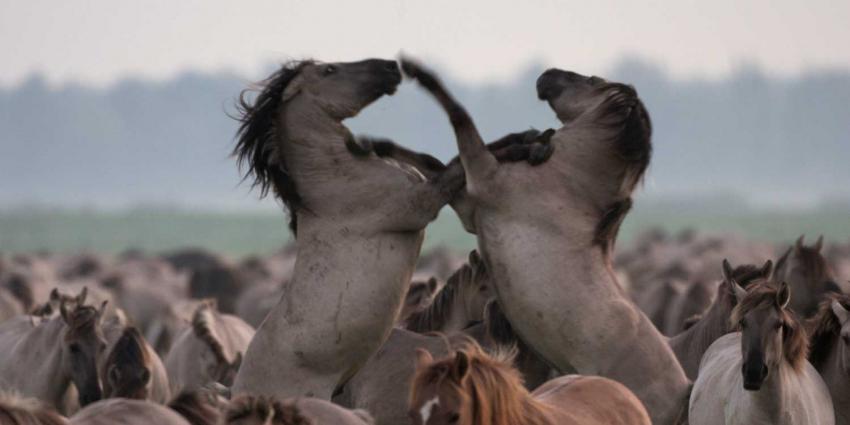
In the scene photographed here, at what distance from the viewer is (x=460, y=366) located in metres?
6.11

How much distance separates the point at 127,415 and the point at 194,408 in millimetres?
550

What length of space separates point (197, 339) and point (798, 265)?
15.1 feet

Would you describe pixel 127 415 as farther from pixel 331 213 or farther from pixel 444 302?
pixel 444 302

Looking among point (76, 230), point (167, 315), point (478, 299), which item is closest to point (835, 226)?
point (76, 230)

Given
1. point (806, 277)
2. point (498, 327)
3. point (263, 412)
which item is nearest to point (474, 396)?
point (263, 412)

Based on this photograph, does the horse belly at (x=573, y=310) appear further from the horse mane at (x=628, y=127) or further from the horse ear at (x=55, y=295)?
the horse ear at (x=55, y=295)

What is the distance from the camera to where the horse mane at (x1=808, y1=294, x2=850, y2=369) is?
9.72 m

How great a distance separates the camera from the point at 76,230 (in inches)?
3996

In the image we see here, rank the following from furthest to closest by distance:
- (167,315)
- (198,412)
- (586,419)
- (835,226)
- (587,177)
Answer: (835,226) < (167,315) < (587,177) < (198,412) < (586,419)

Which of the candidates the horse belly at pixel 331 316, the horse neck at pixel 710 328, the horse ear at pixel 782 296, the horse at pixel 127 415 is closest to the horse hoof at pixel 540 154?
the horse belly at pixel 331 316

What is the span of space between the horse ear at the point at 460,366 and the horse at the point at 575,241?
102 inches

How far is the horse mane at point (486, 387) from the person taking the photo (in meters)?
6.09

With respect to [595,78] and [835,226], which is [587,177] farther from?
[835,226]

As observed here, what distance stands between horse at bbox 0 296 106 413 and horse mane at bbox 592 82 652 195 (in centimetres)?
363
